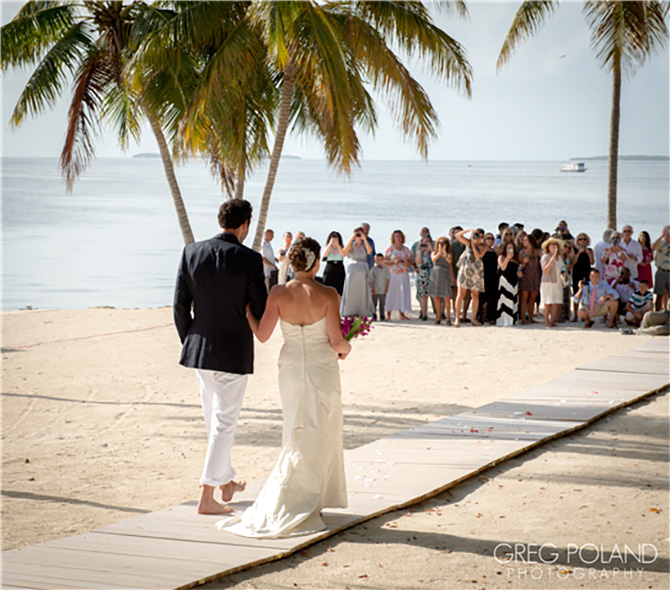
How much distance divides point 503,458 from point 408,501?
4.76ft

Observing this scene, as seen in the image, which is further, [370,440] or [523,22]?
[523,22]

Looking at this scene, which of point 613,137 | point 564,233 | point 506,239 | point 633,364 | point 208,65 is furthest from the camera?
point 613,137

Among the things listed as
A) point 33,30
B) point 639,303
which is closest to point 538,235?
point 639,303

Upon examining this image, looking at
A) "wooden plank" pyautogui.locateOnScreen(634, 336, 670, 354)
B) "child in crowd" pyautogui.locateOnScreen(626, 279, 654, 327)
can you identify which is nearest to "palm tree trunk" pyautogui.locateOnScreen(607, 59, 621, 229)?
"child in crowd" pyautogui.locateOnScreen(626, 279, 654, 327)

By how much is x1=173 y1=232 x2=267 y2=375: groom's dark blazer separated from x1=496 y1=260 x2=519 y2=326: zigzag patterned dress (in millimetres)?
10929

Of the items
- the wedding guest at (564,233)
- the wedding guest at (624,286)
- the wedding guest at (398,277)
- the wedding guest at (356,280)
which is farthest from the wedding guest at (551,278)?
the wedding guest at (356,280)

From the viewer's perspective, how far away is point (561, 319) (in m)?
17.0

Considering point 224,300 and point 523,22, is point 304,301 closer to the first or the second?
point 224,300

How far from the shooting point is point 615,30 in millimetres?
19922

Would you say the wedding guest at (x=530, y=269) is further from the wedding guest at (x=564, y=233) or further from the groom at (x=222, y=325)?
the groom at (x=222, y=325)

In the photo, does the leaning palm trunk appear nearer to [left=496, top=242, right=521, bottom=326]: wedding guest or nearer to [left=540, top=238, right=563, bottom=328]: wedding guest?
[left=496, top=242, right=521, bottom=326]: wedding guest

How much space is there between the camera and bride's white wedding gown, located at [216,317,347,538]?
5352 millimetres

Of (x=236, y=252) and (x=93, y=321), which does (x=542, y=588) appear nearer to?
(x=236, y=252)

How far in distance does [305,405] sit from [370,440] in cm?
308
